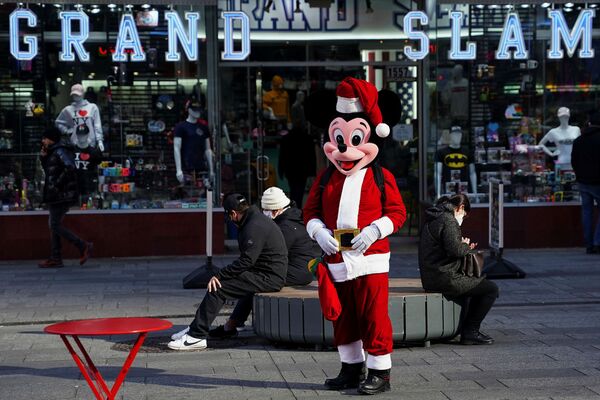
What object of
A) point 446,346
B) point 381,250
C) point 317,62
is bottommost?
point 446,346

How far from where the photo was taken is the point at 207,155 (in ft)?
52.0

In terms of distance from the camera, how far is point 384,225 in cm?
776

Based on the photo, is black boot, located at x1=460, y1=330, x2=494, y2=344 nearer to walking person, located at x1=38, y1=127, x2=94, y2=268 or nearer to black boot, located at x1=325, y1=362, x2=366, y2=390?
black boot, located at x1=325, y1=362, x2=366, y2=390

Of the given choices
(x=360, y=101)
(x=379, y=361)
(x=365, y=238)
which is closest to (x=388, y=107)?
(x=360, y=101)

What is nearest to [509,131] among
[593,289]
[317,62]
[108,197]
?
[317,62]

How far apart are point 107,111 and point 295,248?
244 inches

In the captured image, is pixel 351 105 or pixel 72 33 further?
pixel 72 33

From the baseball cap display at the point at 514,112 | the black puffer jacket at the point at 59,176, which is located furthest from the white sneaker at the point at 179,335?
the baseball cap display at the point at 514,112

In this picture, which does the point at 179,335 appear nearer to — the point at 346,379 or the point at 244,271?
the point at 244,271

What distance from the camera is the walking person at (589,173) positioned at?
15.5 meters

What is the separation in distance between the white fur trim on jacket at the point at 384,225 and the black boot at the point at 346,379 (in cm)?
94

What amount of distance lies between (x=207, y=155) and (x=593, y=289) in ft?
19.0

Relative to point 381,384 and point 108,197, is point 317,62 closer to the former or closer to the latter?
point 108,197

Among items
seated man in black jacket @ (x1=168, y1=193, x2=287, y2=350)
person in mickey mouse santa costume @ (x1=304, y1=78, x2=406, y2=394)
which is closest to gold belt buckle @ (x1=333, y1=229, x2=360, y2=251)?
person in mickey mouse santa costume @ (x1=304, y1=78, x2=406, y2=394)
